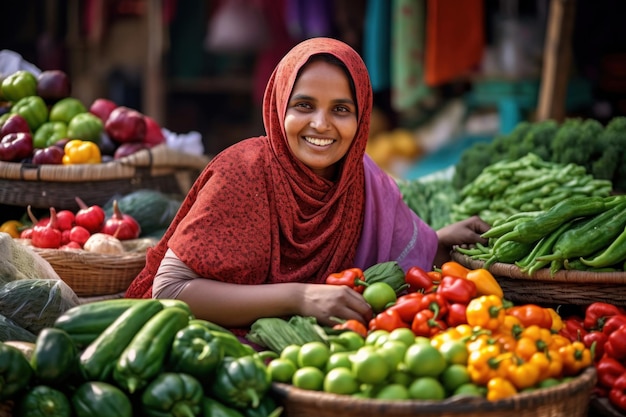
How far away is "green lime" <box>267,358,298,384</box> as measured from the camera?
2.64 metres

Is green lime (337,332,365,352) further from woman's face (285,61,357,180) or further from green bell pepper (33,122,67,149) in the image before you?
green bell pepper (33,122,67,149)

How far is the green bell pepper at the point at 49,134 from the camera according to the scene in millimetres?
5066

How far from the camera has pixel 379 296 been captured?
3072mm

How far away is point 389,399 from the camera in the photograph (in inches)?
96.5

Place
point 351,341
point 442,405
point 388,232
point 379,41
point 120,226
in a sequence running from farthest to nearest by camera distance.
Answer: point 379,41, point 120,226, point 388,232, point 351,341, point 442,405

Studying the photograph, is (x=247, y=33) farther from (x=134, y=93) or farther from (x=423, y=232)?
(x=423, y=232)

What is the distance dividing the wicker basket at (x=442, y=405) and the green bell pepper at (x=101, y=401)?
1.55 feet

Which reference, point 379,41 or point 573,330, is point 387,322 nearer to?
point 573,330

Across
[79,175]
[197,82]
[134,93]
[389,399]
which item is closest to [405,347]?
[389,399]

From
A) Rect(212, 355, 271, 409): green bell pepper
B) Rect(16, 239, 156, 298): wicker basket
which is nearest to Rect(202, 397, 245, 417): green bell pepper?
Rect(212, 355, 271, 409): green bell pepper

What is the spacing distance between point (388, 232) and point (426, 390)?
1297mm

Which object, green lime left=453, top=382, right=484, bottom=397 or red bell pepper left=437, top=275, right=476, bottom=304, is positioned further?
red bell pepper left=437, top=275, right=476, bottom=304

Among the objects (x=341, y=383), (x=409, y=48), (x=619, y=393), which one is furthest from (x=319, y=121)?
(x=409, y=48)

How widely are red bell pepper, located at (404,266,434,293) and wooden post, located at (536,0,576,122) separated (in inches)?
135
